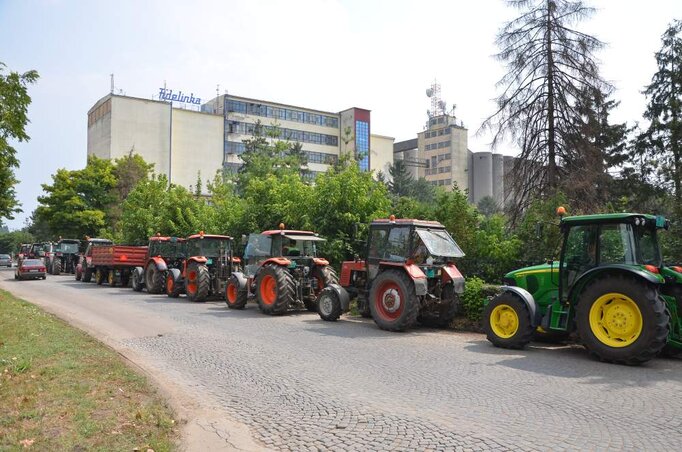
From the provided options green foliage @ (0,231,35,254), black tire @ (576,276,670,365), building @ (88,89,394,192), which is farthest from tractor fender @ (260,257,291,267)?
green foliage @ (0,231,35,254)

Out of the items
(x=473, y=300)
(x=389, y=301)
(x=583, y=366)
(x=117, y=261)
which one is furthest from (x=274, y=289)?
(x=117, y=261)

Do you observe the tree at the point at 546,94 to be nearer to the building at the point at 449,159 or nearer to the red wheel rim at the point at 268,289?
the red wheel rim at the point at 268,289

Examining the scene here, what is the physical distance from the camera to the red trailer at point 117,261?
25.9 metres

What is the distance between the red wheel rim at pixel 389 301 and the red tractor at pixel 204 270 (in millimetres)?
7695

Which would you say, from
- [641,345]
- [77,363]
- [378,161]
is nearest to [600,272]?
[641,345]

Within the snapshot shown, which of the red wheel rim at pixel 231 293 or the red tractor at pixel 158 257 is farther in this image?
the red tractor at pixel 158 257

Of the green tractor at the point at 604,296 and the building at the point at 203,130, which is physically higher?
the building at the point at 203,130

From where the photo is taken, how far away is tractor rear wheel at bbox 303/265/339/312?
15.8m

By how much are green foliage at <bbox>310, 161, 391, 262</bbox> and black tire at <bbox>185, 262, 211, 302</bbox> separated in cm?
417

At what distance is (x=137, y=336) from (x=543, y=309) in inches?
322

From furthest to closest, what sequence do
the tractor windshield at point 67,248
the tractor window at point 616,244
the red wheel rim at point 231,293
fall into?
the tractor windshield at point 67,248
the red wheel rim at point 231,293
the tractor window at point 616,244

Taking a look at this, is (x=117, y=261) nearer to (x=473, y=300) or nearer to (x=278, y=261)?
(x=278, y=261)

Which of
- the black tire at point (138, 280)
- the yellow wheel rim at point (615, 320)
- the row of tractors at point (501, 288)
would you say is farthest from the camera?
the black tire at point (138, 280)

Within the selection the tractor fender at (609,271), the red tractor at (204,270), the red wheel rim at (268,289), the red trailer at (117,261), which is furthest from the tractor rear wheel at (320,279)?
the red trailer at (117,261)
